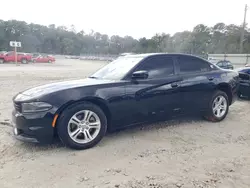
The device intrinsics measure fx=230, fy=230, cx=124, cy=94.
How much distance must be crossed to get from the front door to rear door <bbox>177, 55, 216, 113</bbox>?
20cm

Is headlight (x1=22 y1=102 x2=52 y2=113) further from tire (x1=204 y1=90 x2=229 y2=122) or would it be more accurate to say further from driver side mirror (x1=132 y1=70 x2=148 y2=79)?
tire (x1=204 y1=90 x2=229 y2=122)

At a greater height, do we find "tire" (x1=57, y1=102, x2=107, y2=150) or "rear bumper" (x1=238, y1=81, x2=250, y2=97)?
"rear bumper" (x1=238, y1=81, x2=250, y2=97)

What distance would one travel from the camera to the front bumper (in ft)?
10.6

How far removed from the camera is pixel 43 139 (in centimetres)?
331

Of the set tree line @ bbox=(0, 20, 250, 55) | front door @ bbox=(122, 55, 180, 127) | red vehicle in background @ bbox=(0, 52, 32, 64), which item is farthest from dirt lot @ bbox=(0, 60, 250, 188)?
tree line @ bbox=(0, 20, 250, 55)

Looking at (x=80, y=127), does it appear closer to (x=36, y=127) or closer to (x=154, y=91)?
(x=36, y=127)

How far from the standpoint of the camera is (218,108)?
5055mm

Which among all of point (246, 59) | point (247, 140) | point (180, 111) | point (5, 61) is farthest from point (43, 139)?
point (246, 59)

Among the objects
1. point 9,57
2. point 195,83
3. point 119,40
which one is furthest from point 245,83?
point 119,40

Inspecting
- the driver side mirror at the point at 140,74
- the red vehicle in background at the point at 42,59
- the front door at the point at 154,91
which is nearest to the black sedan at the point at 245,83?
the front door at the point at 154,91

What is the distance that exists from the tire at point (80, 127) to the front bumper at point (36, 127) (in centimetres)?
15

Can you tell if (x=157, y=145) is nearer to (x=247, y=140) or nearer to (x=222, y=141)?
(x=222, y=141)

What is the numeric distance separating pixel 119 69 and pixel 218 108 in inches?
94.5

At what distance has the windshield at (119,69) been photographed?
4111 millimetres
